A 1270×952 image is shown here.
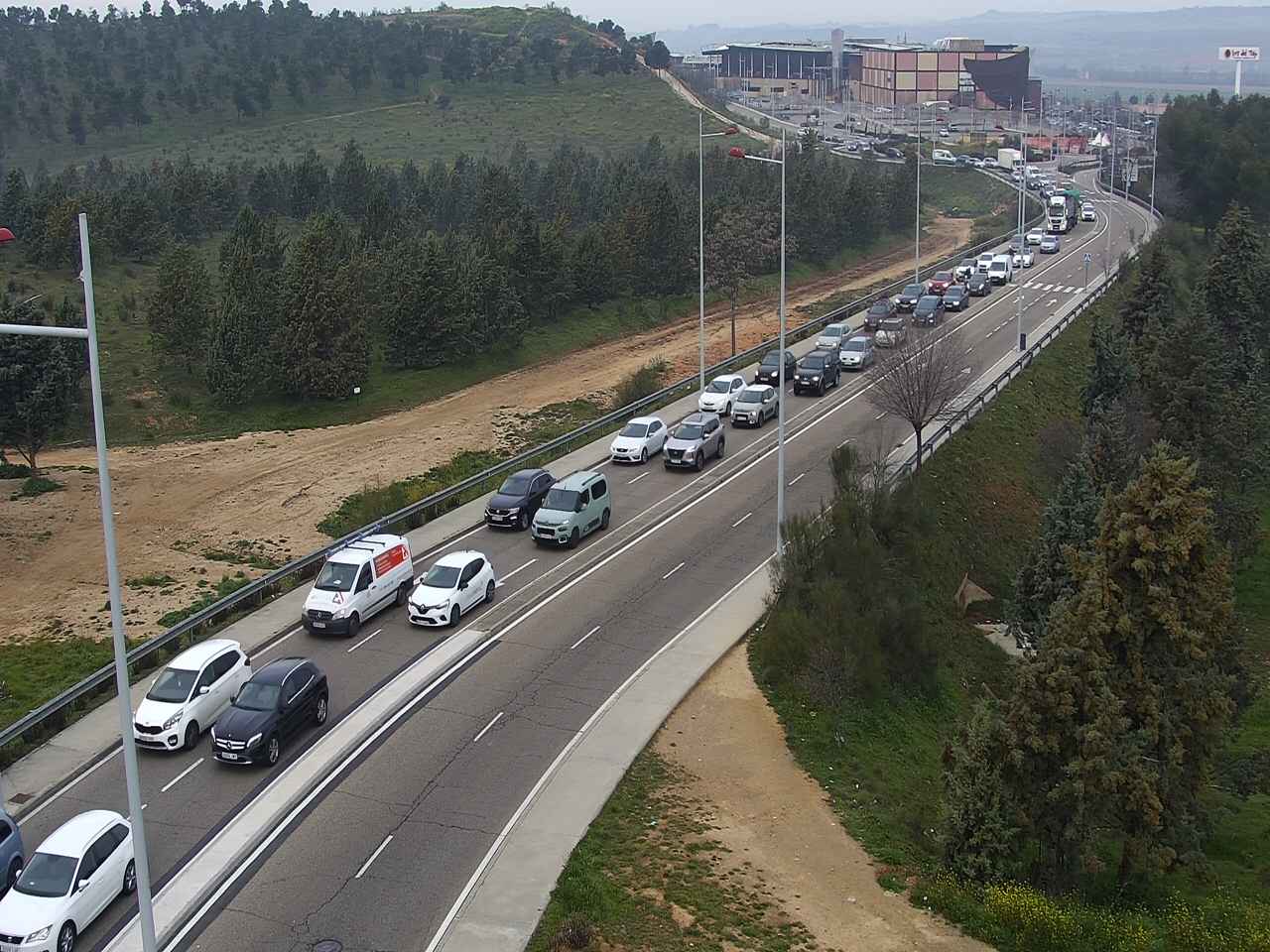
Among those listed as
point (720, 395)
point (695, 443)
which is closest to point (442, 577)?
point (695, 443)

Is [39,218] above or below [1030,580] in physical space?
above

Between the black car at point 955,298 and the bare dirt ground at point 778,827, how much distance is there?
154ft

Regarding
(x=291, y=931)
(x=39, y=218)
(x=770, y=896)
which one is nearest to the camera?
(x=291, y=931)

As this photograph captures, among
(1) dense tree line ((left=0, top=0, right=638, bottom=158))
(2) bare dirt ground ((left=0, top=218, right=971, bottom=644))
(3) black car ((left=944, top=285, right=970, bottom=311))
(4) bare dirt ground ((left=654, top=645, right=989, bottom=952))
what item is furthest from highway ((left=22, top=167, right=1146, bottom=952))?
(1) dense tree line ((left=0, top=0, right=638, bottom=158))

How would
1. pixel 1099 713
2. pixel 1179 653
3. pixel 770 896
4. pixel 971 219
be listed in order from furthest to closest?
pixel 971 219
pixel 1179 653
pixel 1099 713
pixel 770 896

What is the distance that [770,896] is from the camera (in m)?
19.7

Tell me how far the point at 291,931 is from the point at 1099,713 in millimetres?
12698

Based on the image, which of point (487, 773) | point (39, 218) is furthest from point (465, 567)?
point (39, 218)

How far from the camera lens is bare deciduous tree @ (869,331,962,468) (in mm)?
42219

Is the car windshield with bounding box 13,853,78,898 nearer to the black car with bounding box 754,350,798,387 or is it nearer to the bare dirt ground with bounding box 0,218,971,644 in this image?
the bare dirt ground with bounding box 0,218,971,644

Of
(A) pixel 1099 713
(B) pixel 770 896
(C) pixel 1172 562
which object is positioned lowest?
(B) pixel 770 896

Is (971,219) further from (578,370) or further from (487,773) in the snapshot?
(487,773)

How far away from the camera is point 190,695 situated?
80.1 feet

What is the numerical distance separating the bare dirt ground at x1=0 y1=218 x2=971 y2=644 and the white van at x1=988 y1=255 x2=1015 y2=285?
2395 centimetres
